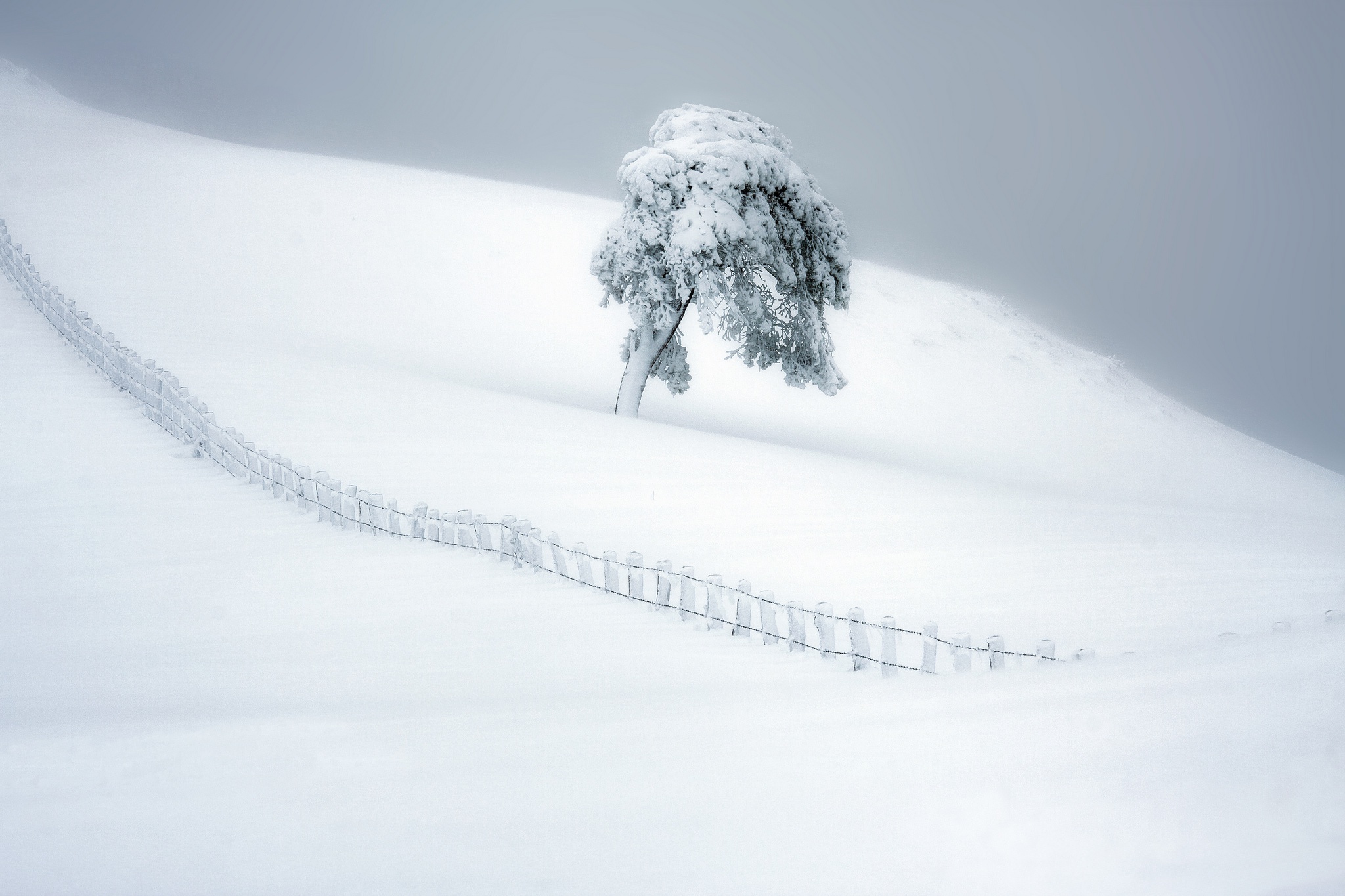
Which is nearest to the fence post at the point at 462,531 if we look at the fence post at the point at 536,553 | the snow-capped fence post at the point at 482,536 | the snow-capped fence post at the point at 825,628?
the snow-capped fence post at the point at 482,536

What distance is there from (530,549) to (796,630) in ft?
11.8

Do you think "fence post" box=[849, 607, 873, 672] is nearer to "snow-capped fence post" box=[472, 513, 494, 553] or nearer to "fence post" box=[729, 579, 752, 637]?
"fence post" box=[729, 579, 752, 637]

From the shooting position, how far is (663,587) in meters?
10.4

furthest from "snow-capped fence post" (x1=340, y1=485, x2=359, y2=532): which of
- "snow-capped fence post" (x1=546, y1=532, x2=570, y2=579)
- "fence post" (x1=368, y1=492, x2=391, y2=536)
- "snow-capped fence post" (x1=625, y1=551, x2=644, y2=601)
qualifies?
"snow-capped fence post" (x1=625, y1=551, x2=644, y2=601)

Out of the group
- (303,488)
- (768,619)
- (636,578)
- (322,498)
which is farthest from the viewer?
(303,488)

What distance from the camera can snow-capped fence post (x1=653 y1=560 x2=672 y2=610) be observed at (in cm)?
1034

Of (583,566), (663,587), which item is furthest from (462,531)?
(663,587)

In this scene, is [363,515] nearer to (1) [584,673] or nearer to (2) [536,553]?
(2) [536,553]

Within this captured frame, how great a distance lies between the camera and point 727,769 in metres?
6.01

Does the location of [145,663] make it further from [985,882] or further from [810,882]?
[985,882]

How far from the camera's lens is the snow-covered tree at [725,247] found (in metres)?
22.3

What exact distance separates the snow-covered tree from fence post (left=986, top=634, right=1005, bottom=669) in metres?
14.8

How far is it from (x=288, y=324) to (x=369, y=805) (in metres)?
29.3

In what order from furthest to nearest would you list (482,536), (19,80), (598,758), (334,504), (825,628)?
1. (19,80)
2. (334,504)
3. (482,536)
4. (825,628)
5. (598,758)
